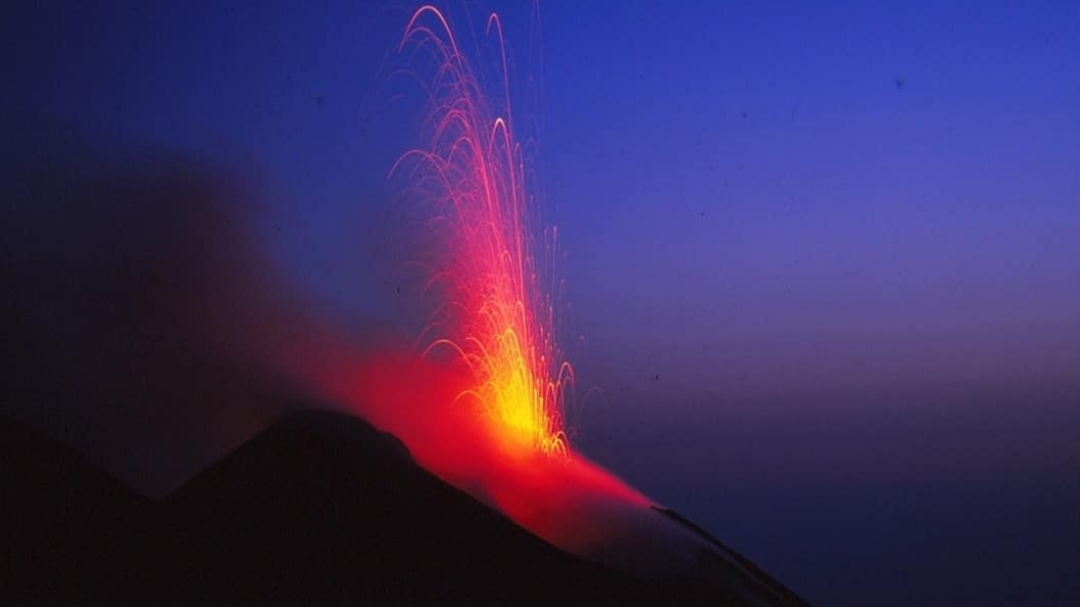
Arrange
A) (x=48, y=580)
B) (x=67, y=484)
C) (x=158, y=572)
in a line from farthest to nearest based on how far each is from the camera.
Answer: (x=67, y=484), (x=158, y=572), (x=48, y=580)

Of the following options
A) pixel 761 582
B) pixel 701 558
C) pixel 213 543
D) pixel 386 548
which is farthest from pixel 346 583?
pixel 761 582

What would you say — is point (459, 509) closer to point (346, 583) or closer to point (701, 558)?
point (346, 583)

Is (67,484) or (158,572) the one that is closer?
(158,572)

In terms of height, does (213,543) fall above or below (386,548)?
below

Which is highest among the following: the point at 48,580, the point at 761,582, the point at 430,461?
the point at 761,582

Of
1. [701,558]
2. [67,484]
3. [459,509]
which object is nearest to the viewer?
[67,484]

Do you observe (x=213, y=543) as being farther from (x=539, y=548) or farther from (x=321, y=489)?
(x=539, y=548)
